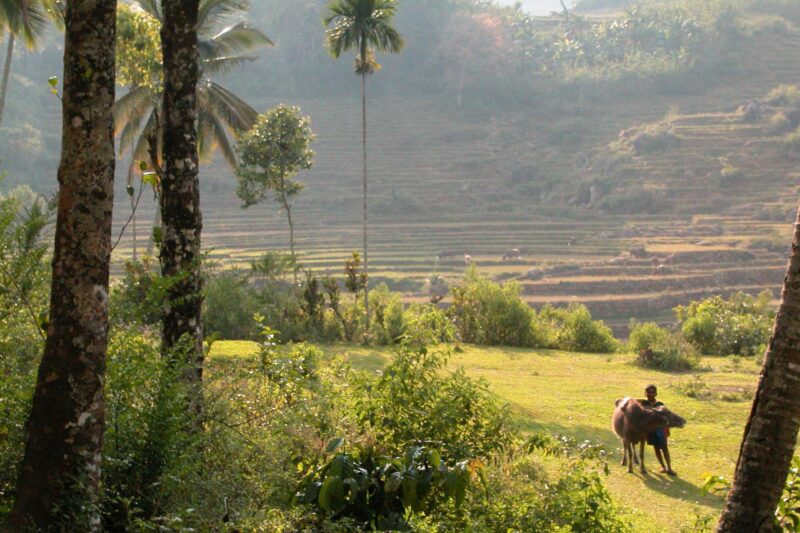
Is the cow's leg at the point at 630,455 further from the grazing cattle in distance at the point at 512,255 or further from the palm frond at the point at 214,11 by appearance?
the grazing cattle in distance at the point at 512,255

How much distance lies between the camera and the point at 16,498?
3.63m

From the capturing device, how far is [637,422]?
8031 mm

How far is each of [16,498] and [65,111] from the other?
5.29 feet

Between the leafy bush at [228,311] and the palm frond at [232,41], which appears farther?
the palm frond at [232,41]

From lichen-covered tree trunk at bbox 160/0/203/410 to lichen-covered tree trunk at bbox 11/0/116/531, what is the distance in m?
1.47

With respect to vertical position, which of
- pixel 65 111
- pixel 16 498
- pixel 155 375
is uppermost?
pixel 65 111

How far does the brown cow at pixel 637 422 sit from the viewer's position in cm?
798

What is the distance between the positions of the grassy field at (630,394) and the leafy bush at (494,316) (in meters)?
0.84

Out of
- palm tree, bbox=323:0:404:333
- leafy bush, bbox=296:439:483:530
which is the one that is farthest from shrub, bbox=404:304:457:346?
palm tree, bbox=323:0:404:333

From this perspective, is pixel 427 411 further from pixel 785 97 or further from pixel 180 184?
pixel 785 97

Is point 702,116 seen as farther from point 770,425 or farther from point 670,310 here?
Answer: point 770,425

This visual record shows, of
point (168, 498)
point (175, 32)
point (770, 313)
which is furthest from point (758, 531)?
point (770, 313)

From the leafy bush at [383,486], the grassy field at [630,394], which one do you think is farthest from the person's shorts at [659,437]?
the leafy bush at [383,486]

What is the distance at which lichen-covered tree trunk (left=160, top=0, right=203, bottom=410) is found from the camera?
17.2ft
